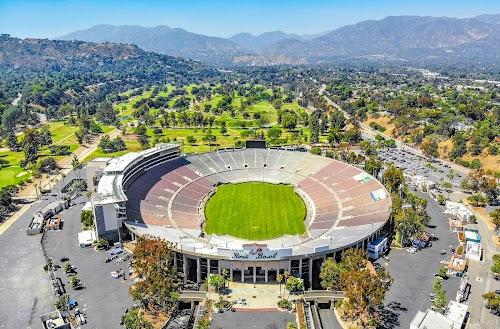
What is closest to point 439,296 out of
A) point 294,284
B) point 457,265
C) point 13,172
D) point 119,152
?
point 457,265

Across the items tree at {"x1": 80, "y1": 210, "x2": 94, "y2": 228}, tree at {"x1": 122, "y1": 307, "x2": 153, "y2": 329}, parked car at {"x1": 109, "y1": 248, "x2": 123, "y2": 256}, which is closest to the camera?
tree at {"x1": 122, "y1": 307, "x2": 153, "y2": 329}

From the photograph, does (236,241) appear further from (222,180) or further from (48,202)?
(48,202)

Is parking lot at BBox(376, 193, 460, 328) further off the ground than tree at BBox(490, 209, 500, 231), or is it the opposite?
tree at BBox(490, 209, 500, 231)

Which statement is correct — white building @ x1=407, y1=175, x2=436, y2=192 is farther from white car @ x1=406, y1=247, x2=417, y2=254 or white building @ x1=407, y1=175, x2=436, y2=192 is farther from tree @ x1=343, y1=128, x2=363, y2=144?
tree @ x1=343, y1=128, x2=363, y2=144

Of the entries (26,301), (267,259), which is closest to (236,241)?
(267,259)

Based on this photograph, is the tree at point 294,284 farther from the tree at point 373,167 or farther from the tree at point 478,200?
the tree at point 373,167

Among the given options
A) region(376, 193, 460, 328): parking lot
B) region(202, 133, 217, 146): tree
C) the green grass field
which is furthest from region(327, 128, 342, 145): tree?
region(376, 193, 460, 328): parking lot

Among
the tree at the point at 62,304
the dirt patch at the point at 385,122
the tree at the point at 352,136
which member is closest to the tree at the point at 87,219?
the tree at the point at 62,304
